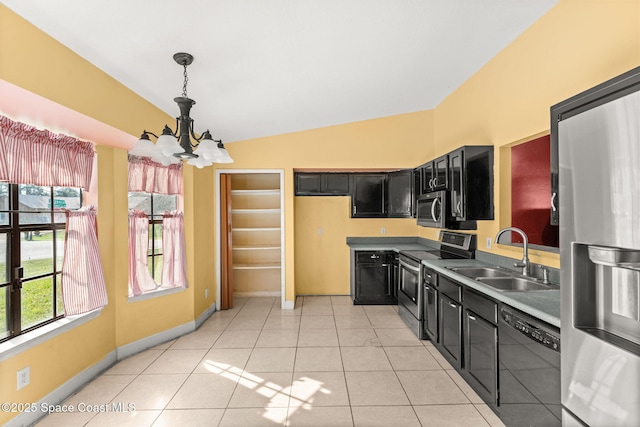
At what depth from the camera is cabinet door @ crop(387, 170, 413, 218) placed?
484cm

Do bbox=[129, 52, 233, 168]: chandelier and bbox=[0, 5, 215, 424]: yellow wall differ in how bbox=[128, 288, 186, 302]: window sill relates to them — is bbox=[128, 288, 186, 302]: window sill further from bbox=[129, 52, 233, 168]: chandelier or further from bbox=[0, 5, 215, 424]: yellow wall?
bbox=[129, 52, 233, 168]: chandelier

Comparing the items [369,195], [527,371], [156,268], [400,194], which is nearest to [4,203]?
[156,268]

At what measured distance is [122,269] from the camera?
324 cm

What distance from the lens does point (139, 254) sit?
344 centimetres

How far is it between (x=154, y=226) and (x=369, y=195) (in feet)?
10.00

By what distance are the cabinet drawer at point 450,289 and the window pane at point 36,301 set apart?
3452mm

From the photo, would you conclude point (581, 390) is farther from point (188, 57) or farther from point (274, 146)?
point (274, 146)

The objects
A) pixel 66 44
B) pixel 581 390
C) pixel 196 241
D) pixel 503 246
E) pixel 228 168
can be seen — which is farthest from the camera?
pixel 228 168

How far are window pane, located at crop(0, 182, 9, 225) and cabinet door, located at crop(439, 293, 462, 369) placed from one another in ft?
11.7

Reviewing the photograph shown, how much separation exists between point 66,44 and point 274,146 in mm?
2864

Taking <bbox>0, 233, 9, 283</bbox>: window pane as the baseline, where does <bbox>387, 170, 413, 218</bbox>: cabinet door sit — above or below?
above

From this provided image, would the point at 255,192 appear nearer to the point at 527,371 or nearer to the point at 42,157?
the point at 42,157

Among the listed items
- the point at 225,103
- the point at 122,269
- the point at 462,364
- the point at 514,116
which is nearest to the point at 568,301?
the point at 462,364

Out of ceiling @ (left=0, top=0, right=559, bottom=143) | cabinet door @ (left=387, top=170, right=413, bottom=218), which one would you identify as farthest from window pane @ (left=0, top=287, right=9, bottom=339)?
cabinet door @ (left=387, top=170, right=413, bottom=218)
